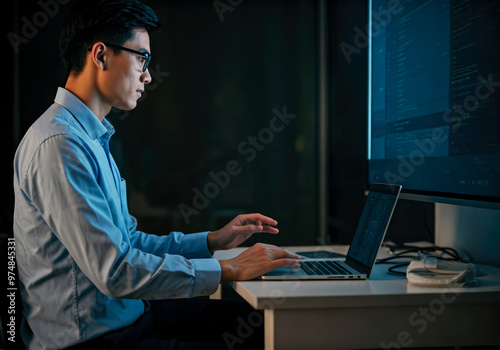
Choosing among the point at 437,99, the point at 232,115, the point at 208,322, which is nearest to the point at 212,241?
the point at 208,322

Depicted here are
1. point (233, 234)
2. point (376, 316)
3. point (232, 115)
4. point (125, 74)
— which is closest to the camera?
point (376, 316)

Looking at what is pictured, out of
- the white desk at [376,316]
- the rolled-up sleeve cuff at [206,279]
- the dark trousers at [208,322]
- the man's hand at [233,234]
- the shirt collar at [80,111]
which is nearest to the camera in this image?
the white desk at [376,316]

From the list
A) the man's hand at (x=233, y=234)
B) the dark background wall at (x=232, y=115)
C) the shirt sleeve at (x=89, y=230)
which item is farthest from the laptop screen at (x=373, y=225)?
the dark background wall at (x=232, y=115)

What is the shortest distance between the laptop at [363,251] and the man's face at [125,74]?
2.05 ft

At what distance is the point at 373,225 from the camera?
1.22 m

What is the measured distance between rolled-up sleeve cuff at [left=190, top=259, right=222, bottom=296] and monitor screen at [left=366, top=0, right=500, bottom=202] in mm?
648

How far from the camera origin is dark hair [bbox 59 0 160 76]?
128 centimetres

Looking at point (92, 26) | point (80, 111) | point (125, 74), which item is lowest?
point (80, 111)

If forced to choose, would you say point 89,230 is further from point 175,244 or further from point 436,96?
point 436,96

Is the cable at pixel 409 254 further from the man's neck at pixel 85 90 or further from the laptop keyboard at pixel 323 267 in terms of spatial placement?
the man's neck at pixel 85 90

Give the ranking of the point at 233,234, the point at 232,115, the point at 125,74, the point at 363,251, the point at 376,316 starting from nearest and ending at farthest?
the point at 376,316 < the point at 363,251 < the point at 125,74 < the point at 233,234 < the point at 232,115

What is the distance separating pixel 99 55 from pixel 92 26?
9cm

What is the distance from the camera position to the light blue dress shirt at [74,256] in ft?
3.25

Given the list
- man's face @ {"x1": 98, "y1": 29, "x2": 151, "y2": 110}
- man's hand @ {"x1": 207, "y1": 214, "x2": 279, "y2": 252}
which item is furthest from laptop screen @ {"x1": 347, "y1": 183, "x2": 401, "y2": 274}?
man's face @ {"x1": 98, "y1": 29, "x2": 151, "y2": 110}
